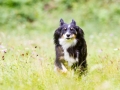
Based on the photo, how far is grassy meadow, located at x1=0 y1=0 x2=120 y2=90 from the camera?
6.64 metres

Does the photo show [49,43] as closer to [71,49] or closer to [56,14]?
[56,14]

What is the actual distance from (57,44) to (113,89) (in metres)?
1.95

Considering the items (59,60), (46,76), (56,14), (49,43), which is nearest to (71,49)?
(59,60)

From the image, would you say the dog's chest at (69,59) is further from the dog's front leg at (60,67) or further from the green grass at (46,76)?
the green grass at (46,76)

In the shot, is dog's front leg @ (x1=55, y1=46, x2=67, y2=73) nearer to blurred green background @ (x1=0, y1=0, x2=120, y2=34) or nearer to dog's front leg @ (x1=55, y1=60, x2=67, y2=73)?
dog's front leg @ (x1=55, y1=60, x2=67, y2=73)

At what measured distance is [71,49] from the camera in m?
7.79

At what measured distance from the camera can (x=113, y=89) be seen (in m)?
6.34

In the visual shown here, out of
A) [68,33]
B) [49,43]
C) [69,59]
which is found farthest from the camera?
[49,43]

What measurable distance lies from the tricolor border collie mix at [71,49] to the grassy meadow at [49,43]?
246 millimetres

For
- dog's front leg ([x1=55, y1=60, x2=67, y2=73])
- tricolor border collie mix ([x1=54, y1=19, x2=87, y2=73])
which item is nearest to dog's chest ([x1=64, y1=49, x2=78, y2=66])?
tricolor border collie mix ([x1=54, y1=19, x2=87, y2=73])

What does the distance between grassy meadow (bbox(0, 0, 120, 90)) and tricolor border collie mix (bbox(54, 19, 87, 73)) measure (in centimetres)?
A: 25

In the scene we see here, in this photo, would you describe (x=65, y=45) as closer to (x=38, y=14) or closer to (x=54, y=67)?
(x=54, y=67)

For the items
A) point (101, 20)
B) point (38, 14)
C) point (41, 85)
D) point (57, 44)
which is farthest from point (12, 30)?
point (41, 85)

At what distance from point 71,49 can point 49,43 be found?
6.70 metres
